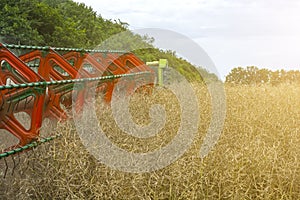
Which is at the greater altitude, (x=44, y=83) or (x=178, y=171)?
(x=44, y=83)

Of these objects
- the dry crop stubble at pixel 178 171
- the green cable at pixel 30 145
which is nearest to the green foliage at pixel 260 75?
the dry crop stubble at pixel 178 171

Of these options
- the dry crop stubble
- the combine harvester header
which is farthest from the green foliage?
the dry crop stubble

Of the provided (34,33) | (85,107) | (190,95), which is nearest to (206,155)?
(85,107)

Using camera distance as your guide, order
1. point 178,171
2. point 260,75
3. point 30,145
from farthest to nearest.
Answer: point 260,75
point 30,145
point 178,171

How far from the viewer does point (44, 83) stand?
333cm

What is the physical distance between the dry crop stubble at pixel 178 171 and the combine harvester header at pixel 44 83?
0.25 metres

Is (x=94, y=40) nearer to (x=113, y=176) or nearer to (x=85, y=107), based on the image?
(x=85, y=107)

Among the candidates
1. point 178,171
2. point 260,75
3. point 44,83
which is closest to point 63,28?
point 260,75

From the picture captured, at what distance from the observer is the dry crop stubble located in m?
2.85

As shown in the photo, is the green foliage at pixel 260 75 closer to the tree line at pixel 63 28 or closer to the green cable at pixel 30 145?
the tree line at pixel 63 28

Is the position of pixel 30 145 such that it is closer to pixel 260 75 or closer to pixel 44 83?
pixel 44 83

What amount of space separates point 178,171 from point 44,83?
1254mm

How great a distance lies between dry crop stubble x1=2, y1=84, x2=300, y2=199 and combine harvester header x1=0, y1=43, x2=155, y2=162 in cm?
25

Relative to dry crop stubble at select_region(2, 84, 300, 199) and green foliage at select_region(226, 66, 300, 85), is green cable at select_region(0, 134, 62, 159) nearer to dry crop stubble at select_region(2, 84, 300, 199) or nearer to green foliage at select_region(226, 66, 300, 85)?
dry crop stubble at select_region(2, 84, 300, 199)
